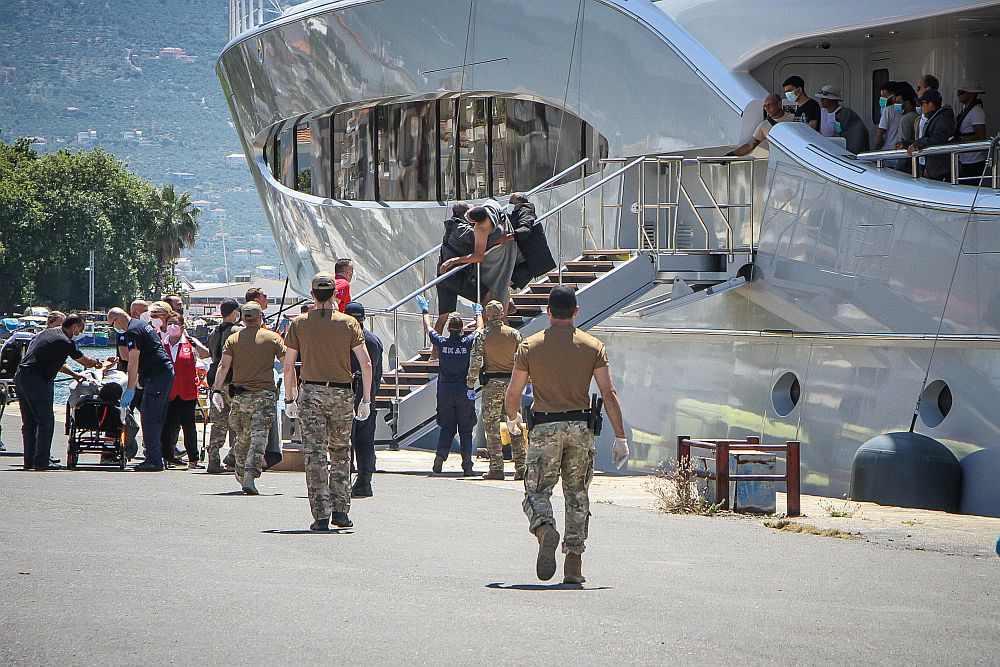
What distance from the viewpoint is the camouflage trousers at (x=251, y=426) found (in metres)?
12.2

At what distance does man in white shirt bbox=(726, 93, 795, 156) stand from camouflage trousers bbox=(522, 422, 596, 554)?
29.2ft

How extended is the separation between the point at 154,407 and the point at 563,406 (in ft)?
25.0

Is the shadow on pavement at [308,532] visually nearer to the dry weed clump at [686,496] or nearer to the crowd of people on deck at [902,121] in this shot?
the dry weed clump at [686,496]

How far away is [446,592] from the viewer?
7.39 meters

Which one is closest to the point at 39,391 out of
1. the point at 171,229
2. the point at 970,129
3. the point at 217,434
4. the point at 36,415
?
the point at 36,415

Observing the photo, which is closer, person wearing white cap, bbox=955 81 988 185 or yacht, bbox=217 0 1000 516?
yacht, bbox=217 0 1000 516

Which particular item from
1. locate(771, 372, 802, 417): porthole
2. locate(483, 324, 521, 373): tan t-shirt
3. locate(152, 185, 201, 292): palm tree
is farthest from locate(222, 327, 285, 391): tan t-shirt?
locate(152, 185, 201, 292): palm tree

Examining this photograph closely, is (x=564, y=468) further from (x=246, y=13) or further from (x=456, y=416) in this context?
(x=246, y=13)

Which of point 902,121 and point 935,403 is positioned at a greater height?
point 902,121

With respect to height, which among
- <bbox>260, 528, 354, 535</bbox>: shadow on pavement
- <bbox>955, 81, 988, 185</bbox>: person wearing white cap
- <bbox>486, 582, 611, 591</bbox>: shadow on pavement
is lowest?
<bbox>260, 528, 354, 535</bbox>: shadow on pavement

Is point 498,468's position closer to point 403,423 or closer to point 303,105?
point 403,423

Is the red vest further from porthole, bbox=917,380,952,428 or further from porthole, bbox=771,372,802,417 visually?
porthole, bbox=917,380,952,428

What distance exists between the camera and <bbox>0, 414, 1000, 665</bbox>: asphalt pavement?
5.95 metres

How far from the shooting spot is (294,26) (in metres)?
25.0
